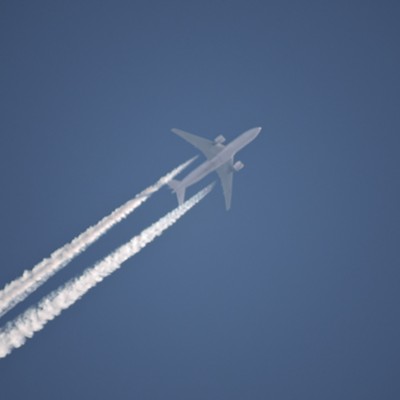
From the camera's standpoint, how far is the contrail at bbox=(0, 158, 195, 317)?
60.6 metres

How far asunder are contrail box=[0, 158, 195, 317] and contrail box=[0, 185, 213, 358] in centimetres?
174

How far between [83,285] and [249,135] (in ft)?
90.8

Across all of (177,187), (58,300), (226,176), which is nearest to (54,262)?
(58,300)

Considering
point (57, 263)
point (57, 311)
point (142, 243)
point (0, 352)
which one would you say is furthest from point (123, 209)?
point (0, 352)

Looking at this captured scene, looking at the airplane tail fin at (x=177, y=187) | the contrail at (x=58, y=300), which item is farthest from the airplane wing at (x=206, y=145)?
the contrail at (x=58, y=300)

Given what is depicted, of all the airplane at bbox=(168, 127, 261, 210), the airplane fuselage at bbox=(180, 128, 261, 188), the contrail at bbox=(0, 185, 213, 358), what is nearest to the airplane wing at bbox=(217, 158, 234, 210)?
the airplane at bbox=(168, 127, 261, 210)

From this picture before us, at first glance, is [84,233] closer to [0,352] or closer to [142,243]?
[142,243]

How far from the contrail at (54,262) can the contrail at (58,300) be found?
68.5 inches

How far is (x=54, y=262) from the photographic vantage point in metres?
65.7

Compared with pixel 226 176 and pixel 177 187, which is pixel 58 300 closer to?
pixel 177 187

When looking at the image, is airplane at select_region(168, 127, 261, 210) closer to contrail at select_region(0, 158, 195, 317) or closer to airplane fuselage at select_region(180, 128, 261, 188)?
airplane fuselage at select_region(180, 128, 261, 188)

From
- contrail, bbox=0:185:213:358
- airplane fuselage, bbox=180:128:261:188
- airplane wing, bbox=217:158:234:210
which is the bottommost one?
contrail, bbox=0:185:213:358

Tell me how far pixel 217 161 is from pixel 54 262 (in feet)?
77.8

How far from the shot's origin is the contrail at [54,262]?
6059 centimetres
